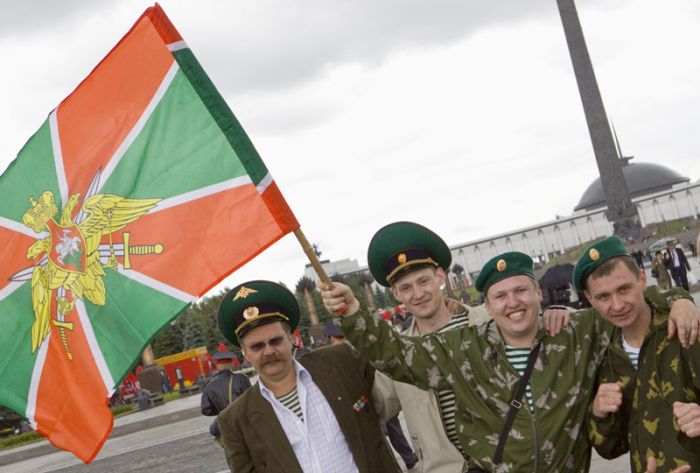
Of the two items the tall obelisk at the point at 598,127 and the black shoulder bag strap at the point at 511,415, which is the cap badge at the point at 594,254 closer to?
the black shoulder bag strap at the point at 511,415

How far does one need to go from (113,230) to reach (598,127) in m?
52.3

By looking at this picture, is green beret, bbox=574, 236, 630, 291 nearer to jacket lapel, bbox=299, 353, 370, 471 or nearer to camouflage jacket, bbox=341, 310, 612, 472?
camouflage jacket, bbox=341, 310, 612, 472

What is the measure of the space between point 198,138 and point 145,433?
15.1 metres

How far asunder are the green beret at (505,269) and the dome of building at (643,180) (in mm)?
100236

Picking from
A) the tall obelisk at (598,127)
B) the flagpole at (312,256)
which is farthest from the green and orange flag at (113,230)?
the tall obelisk at (598,127)

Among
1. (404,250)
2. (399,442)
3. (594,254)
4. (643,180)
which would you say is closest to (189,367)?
(399,442)

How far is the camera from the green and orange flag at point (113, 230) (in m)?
3.31

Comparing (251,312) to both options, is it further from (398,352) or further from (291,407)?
(398,352)

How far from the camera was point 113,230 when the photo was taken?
3406 mm

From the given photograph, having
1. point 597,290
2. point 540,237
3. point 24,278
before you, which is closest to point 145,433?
point 24,278

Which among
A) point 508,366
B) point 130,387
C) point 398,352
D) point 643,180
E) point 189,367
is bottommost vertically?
point 508,366

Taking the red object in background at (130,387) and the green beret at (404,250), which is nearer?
the green beret at (404,250)

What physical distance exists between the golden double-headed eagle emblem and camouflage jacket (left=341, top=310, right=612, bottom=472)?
1107mm

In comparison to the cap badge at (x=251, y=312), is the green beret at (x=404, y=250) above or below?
above
